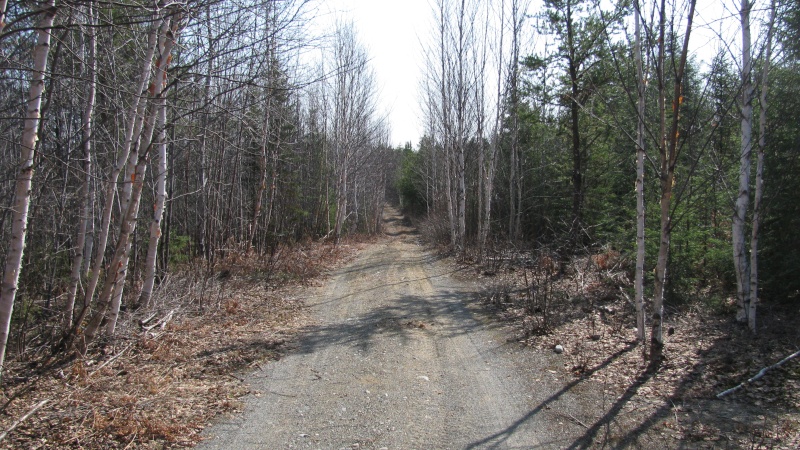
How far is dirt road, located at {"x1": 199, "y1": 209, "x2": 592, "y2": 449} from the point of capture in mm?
4023

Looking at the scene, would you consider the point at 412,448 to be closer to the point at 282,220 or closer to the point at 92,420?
the point at 92,420

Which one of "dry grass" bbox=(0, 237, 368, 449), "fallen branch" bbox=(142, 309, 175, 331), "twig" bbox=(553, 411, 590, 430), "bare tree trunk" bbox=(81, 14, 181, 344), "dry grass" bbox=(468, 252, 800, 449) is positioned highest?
"bare tree trunk" bbox=(81, 14, 181, 344)

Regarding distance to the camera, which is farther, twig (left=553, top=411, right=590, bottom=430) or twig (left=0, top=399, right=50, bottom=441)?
twig (left=553, top=411, right=590, bottom=430)

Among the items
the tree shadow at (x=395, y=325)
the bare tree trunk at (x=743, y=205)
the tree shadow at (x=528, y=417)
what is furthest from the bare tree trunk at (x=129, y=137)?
the bare tree trunk at (x=743, y=205)

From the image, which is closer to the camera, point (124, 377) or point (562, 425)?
point (562, 425)

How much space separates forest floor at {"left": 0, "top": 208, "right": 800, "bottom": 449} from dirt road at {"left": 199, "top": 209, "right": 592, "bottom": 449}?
2 centimetres

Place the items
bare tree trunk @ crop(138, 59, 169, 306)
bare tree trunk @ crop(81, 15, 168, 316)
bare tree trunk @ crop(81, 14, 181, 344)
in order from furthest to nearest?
bare tree trunk @ crop(138, 59, 169, 306), bare tree trunk @ crop(81, 14, 181, 344), bare tree trunk @ crop(81, 15, 168, 316)

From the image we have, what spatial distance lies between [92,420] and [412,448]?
2629 millimetres

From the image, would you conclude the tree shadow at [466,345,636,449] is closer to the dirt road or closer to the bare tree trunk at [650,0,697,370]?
the dirt road

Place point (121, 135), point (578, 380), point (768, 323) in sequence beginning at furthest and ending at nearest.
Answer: point (121, 135) < point (768, 323) < point (578, 380)

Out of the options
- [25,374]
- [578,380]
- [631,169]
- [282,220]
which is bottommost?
[578,380]

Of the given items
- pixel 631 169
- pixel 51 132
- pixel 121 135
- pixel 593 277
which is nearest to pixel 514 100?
pixel 631 169

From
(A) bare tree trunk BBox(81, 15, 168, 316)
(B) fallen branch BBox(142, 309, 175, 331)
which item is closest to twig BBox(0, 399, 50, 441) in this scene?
(A) bare tree trunk BBox(81, 15, 168, 316)

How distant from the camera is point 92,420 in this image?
3994mm
